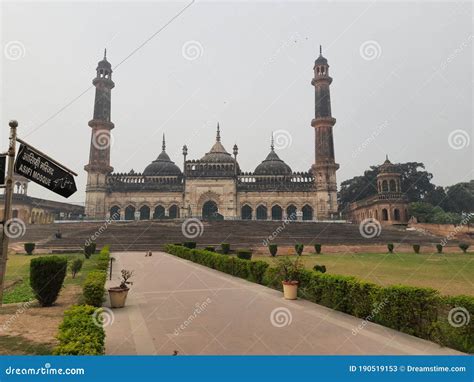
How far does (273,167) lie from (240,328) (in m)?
51.4

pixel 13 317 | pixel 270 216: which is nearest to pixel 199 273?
pixel 13 317

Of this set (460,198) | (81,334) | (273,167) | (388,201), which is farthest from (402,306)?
(460,198)

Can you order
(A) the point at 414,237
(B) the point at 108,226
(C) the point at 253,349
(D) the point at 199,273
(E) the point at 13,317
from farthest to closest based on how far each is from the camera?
(B) the point at 108,226, (A) the point at 414,237, (D) the point at 199,273, (E) the point at 13,317, (C) the point at 253,349

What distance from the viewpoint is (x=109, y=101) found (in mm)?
50562

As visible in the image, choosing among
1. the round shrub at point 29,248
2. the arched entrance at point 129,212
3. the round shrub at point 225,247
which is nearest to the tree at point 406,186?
the arched entrance at point 129,212

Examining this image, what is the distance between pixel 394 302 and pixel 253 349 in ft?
9.54

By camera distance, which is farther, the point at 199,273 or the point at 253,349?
the point at 199,273

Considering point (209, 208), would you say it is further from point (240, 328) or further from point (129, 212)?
point (240, 328)

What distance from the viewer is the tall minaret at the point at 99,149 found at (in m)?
49.3

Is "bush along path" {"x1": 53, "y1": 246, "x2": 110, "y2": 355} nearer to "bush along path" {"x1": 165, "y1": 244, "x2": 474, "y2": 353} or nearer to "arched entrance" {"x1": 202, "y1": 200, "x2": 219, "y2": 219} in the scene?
"bush along path" {"x1": 165, "y1": 244, "x2": 474, "y2": 353}

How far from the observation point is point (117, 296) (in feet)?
26.4

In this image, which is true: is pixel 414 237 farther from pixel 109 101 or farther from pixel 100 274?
pixel 109 101

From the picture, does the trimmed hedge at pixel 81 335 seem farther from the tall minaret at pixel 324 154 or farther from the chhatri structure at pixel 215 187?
the tall minaret at pixel 324 154

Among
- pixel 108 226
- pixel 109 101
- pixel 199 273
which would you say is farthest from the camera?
pixel 109 101
